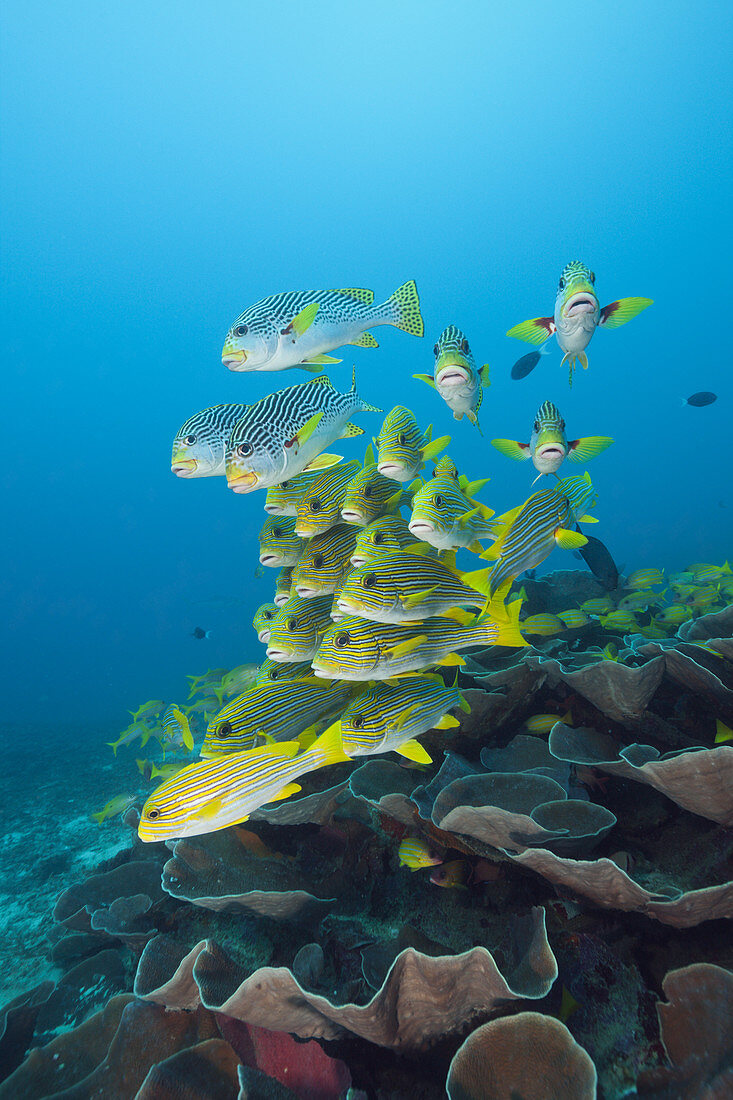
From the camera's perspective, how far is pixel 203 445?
275cm

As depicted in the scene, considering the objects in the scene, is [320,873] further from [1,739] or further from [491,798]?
[1,739]

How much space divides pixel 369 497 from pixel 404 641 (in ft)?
3.06

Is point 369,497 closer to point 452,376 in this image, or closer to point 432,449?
point 432,449

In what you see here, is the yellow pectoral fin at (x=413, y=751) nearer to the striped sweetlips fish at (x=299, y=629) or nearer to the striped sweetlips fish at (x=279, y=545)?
the striped sweetlips fish at (x=299, y=629)

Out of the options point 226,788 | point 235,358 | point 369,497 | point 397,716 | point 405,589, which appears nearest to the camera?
point 226,788

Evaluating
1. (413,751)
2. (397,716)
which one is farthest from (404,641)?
(413,751)

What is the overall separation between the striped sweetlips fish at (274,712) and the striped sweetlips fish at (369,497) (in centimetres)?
93

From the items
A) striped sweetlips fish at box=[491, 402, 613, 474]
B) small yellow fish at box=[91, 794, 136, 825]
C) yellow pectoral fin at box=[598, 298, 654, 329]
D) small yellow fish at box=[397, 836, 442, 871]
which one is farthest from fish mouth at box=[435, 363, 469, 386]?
small yellow fish at box=[91, 794, 136, 825]

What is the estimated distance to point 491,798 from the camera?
2.20 meters

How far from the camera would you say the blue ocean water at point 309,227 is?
7762 centimetres

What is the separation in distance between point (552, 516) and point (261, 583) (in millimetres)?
74395

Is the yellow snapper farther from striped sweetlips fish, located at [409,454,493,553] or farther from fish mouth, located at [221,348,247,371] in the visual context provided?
fish mouth, located at [221,348,247,371]

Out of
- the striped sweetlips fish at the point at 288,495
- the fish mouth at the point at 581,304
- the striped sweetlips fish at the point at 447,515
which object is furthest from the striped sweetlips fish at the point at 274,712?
the fish mouth at the point at 581,304

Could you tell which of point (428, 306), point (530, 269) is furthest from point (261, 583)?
point (530, 269)
